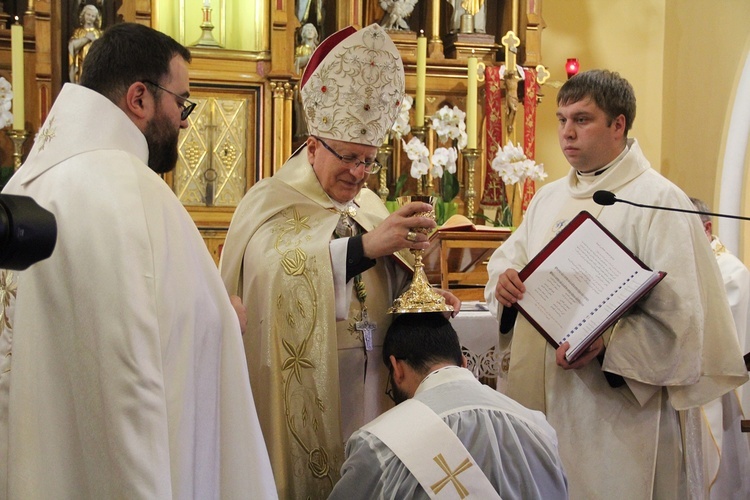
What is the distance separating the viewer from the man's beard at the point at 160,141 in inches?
95.2

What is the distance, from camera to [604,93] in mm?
3504

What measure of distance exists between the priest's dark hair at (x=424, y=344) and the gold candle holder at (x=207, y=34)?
3283mm

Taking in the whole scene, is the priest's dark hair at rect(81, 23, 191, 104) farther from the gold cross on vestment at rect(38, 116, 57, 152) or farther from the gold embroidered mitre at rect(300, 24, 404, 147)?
the gold embroidered mitre at rect(300, 24, 404, 147)

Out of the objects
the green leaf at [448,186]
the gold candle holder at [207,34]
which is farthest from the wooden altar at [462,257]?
the gold candle holder at [207,34]

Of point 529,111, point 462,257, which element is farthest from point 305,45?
point 462,257

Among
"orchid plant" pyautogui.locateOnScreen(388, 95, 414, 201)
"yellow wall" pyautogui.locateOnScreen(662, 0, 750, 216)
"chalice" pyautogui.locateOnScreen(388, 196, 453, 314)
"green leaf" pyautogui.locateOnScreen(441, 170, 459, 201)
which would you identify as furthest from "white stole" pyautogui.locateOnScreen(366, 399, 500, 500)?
"yellow wall" pyautogui.locateOnScreen(662, 0, 750, 216)

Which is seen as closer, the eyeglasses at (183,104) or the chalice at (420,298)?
the eyeglasses at (183,104)

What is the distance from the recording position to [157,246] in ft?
7.20

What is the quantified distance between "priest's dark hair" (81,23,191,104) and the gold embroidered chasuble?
926mm

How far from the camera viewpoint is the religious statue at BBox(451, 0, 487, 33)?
237 inches

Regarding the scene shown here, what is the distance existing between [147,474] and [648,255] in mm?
1993

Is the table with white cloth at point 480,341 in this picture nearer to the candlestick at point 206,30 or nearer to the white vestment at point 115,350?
the white vestment at point 115,350

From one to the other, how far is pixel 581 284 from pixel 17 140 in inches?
129

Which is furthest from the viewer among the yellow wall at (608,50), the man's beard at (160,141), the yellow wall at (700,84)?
the yellow wall at (608,50)
